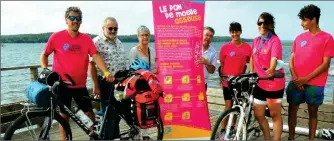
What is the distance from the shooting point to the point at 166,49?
387 centimetres

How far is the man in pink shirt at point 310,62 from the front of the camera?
374 centimetres

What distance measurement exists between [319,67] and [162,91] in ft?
5.31

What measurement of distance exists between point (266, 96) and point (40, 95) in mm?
2184

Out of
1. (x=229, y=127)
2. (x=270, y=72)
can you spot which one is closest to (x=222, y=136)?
(x=229, y=127)

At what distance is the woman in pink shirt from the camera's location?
362cm

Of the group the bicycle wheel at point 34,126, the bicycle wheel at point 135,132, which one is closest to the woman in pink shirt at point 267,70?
the bicycle wheel at point 135,132

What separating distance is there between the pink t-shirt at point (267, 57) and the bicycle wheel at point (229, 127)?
0.45 m

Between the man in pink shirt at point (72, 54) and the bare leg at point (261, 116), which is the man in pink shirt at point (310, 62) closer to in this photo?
the bare leg at point (261, 116)

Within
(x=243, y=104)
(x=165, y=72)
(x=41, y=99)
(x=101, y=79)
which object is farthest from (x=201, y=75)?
(x=41, y=99)

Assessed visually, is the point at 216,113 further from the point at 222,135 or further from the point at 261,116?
the point at 222,135

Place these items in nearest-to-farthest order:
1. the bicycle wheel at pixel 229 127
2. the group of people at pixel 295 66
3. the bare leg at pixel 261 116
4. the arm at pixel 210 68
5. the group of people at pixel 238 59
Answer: the bicycle wheel at pixel 229 127 → the group of people at pixel 238 59 → the group of people at pixel 295 66 → the bare leg at pixel 261 116 → the arm at pixel 210 68

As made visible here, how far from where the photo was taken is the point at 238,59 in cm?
414

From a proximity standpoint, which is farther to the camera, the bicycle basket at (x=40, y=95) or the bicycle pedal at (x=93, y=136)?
the bicycle pedal at (x=93, y=136)

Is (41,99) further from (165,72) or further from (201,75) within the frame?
(201,75)
